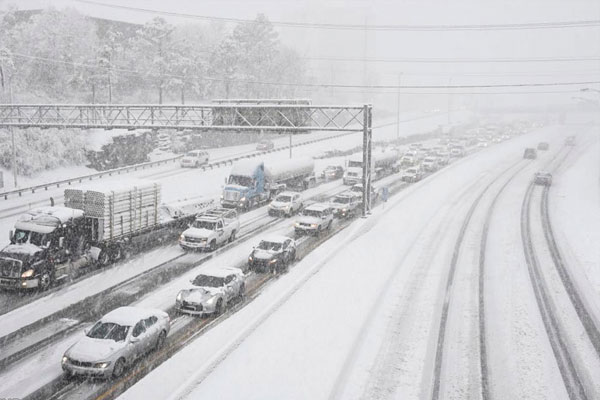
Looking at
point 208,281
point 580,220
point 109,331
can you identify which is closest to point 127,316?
point 109,331

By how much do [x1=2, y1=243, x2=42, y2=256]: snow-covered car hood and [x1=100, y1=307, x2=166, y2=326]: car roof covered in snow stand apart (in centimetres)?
807

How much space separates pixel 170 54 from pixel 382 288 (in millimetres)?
63086

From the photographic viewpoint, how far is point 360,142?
96062 mm

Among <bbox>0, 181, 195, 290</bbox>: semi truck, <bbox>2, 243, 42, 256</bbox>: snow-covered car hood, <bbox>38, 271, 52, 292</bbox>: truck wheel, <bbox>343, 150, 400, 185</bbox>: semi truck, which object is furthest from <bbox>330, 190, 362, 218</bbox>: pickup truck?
<bbox>2, 243, 42, 256</bbox>: snow-covered car hood

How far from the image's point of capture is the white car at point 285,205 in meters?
40.0

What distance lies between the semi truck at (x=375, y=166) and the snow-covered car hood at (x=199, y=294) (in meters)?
35.6

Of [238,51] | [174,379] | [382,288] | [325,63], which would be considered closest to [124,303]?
[174,379]

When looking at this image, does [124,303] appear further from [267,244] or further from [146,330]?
[267,244]

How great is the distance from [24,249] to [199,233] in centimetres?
911

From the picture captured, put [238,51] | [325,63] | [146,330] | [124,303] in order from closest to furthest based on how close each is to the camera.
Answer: [146,330]
[124,303]
[238,51]
[325,63]

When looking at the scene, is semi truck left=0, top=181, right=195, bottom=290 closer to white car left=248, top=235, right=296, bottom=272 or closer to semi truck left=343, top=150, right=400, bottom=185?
white car left=248, top=235, right=296, bottom=272

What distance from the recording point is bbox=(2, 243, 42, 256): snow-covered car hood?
23.3 m

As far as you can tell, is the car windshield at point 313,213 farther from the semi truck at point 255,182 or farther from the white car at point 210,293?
the white car at point 210,293

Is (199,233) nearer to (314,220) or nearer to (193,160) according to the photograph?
(314,220)
